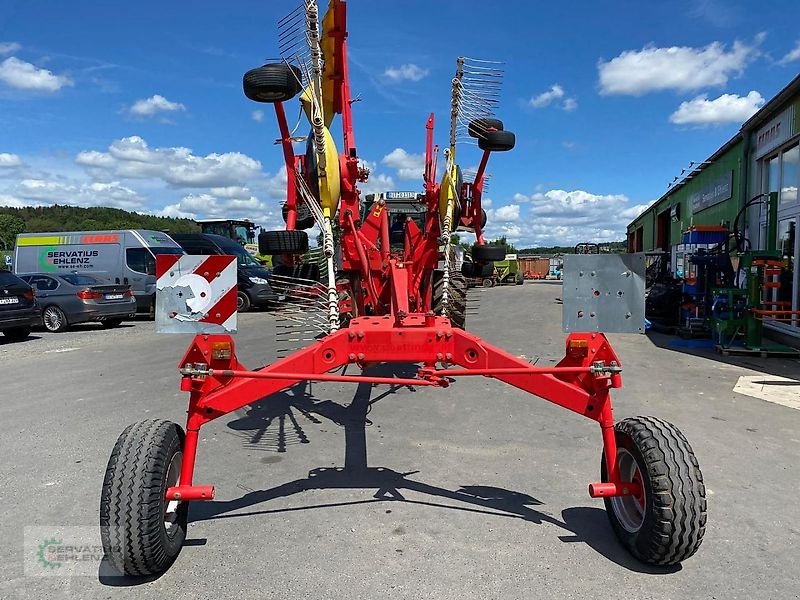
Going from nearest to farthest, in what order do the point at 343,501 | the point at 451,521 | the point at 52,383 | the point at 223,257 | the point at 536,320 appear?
the point at 223,257
the point at 451,521
the point at 343,501
the point at 52,383
the point at 536,320

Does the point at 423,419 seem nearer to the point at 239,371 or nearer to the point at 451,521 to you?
the point at 451,521

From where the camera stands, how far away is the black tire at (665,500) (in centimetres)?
292

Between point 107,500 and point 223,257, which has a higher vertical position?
point 223,257

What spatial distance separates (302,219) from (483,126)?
6.40ft

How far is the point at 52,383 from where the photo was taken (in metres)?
7.85

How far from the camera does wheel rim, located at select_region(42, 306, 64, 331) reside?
14078 mm

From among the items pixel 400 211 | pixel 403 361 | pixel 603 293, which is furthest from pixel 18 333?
pixel 603 293

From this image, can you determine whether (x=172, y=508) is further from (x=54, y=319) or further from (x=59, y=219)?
(x=59, y=219)

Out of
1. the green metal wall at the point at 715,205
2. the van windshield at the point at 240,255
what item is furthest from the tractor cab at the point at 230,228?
the green metal wall at the point at 715,205

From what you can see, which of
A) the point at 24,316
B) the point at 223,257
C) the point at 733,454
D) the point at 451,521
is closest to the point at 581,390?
the point at 451,521

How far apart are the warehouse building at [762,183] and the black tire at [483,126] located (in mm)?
7622

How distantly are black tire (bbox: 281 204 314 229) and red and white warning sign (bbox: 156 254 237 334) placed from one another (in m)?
2.13

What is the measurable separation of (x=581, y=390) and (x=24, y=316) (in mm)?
12200

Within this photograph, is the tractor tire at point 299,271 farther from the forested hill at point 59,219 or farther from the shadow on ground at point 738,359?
the forested hill at point 59,219
